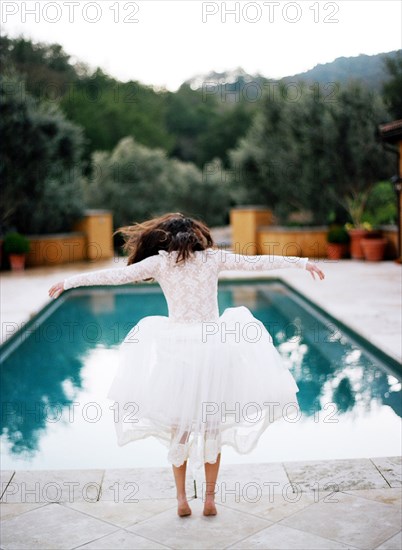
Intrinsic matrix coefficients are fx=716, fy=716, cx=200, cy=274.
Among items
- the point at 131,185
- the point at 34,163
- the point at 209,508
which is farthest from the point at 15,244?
the point at 209,508

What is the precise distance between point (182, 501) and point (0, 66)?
23569 mm

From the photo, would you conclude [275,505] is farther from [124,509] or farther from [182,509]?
[124,509]

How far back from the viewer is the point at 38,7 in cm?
1277

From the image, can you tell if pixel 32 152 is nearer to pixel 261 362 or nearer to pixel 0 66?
pixel 0 66

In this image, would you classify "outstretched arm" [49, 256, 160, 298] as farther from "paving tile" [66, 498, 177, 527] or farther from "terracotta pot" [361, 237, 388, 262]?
"terracotta pot" [361, 237, 388, 262]

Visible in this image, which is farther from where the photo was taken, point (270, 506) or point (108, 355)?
point (108, 355)

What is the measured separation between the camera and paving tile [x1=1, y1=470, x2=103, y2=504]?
367cm

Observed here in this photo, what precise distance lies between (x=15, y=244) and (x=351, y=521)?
1398 cm

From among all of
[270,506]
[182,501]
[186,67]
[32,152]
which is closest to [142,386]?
[182,501]

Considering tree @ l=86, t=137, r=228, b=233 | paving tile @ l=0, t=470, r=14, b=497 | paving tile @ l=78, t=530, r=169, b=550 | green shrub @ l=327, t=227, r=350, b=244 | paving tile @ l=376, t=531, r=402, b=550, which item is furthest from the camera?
tree @ l=86, t=137, r=228, b=233

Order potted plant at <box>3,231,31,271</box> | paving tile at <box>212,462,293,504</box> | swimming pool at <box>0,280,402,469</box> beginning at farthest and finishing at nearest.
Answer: potted plant at <box>3,231,31,271</box> → swimming pool at <box>0,280,402,469</box> → paving tile at <box>212,462,293,504</box>

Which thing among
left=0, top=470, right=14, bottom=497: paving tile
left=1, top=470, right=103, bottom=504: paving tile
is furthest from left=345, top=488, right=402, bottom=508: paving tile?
left=0, top=470, right=14, bottom=497: paving tile

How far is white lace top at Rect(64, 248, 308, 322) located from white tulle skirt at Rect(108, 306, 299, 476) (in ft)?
0.30

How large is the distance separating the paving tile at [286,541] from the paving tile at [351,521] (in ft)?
0.14
